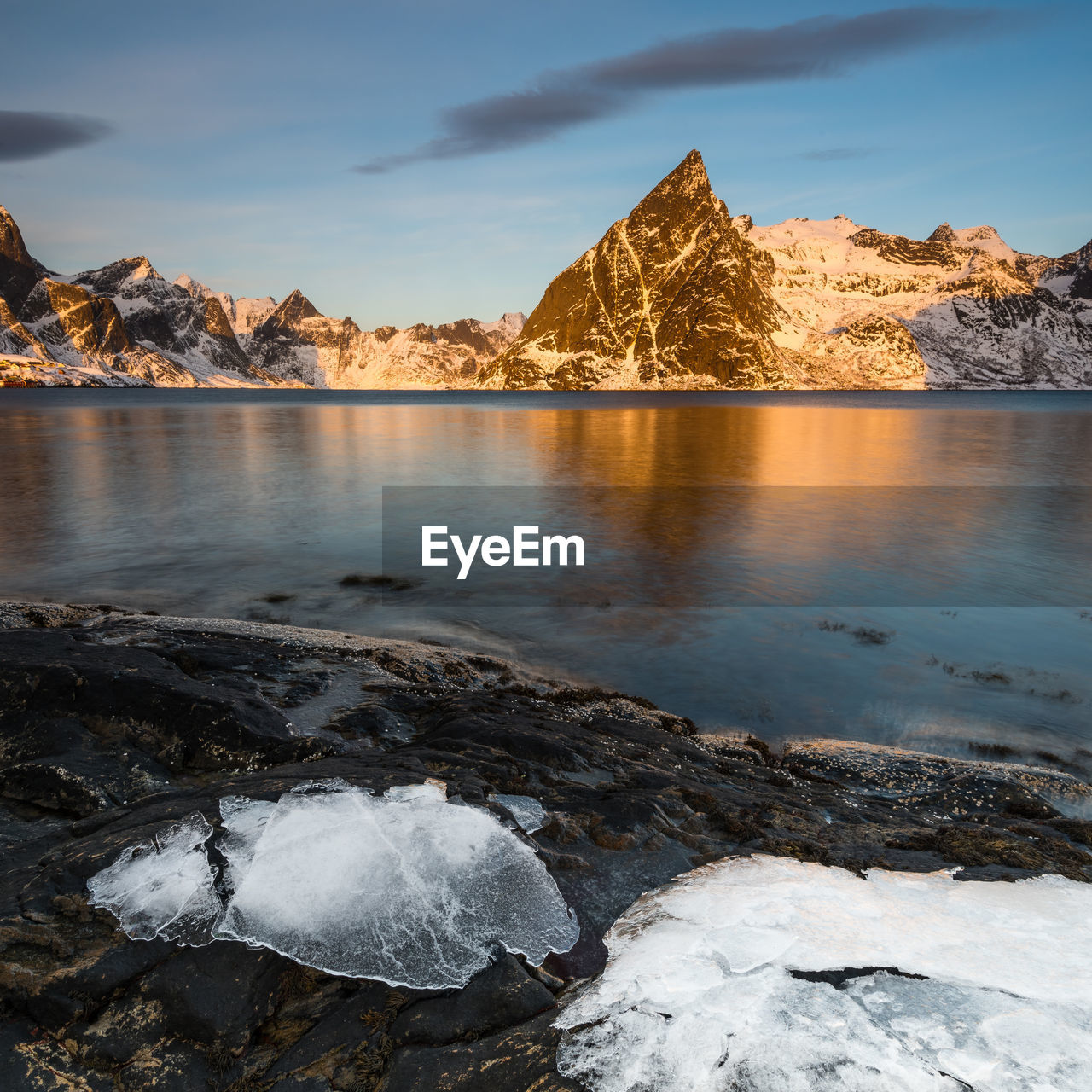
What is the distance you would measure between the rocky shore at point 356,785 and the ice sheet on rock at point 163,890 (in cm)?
6

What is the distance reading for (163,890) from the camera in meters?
3.04

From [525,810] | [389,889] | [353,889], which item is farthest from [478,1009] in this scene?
[525,810]

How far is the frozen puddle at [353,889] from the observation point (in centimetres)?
286

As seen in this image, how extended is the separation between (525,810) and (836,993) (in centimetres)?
200

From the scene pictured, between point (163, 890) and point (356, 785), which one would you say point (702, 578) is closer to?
point (356, 785)

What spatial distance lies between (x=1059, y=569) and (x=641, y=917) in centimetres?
1450

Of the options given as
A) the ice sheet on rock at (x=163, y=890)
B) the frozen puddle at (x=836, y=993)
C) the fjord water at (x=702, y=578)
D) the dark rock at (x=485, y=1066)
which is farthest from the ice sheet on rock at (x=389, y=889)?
the fjord water at (x=702, y=578)

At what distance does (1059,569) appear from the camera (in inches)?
538

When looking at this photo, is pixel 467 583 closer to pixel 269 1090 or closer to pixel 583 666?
pixel 583 666

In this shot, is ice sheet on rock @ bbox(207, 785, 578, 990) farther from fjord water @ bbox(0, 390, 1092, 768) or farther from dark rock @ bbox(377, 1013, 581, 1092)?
fjord water @ bbox(0, 390, 1092, 768)

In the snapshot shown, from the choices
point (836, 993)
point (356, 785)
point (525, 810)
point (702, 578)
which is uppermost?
point (356, 785)

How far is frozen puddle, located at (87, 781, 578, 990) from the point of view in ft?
9.37

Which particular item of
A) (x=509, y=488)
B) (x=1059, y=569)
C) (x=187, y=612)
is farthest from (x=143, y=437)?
(x=1059, y=569)

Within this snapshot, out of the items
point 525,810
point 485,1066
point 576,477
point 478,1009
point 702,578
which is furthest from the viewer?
point 576,477
